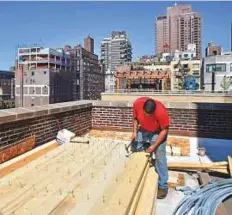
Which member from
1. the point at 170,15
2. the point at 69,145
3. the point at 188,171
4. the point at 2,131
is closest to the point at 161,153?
the point at 188,171

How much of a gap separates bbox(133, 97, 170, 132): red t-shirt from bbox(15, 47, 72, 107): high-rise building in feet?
224

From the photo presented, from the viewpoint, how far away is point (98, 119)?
7.43 meters

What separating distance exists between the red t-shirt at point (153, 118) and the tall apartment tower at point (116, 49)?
131 metres

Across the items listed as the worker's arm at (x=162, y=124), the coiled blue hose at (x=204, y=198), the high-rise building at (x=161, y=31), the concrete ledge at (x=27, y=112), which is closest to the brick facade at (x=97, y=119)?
the concrete ledge at (x=27, y=112)

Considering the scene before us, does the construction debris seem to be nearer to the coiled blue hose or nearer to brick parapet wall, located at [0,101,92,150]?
the coiled blue hose

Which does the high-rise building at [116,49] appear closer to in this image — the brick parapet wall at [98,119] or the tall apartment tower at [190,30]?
the tall apartment tower at [190,30]

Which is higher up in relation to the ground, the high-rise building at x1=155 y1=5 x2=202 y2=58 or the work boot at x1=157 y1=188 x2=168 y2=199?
the high-rise building at x1=155 y1=5 x2=202 y2=58

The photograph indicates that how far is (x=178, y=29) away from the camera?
156875 millimetres

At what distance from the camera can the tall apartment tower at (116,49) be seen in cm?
13624

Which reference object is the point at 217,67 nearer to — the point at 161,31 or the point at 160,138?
the point at 160,138

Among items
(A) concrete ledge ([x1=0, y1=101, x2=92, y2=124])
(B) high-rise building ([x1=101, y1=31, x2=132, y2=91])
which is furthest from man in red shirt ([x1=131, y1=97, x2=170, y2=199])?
(B) high-rise building ([x1=101, y1=31, x2=132, y2=91])

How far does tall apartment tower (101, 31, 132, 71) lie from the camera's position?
447ft

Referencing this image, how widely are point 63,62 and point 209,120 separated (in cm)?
7786

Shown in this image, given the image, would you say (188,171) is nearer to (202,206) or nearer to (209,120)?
(202,206)
